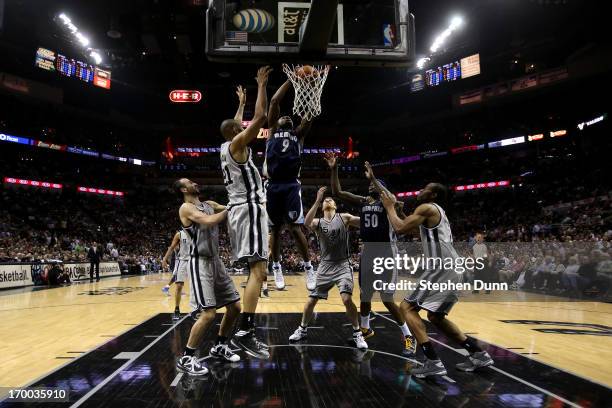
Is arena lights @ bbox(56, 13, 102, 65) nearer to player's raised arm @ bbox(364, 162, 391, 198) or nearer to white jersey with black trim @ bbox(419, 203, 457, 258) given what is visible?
player's raised arm @ bbox(364, 162, 391, 198)

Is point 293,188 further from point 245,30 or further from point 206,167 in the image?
point 206,167

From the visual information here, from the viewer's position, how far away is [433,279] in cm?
464

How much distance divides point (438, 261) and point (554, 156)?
31970 millimetres

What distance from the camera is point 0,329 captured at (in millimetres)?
7242

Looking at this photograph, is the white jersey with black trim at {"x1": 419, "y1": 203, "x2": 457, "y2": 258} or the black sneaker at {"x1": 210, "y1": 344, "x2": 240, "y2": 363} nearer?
the white jersey with black trim at {"x1": 419, "y1": 203, "x2": 457, "y2": 258}

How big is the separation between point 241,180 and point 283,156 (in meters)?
1.09

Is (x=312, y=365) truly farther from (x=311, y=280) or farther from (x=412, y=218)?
(x=412, y=218)

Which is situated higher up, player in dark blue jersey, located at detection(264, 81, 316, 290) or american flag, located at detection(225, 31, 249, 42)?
american flag, located at detection(225, 31, 249, 42)

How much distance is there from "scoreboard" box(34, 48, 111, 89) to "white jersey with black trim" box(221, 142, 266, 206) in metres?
29.2

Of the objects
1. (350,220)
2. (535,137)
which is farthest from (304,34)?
(535,137)

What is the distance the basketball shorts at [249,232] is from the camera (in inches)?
183

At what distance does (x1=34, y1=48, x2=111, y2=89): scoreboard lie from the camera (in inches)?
1093

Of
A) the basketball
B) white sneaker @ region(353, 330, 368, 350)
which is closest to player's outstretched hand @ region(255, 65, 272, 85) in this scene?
the basketball

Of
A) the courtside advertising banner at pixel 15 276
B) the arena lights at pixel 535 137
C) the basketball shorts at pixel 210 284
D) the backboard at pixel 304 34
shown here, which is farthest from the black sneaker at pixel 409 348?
the arena lights at pixel 535 137
